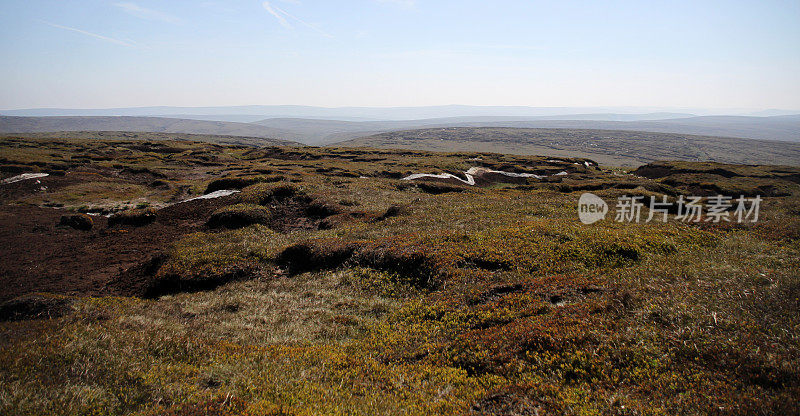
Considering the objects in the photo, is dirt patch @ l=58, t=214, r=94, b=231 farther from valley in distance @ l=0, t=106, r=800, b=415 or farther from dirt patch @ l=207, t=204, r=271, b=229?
dirt patch @ l=207, t=204, r=271, b=229

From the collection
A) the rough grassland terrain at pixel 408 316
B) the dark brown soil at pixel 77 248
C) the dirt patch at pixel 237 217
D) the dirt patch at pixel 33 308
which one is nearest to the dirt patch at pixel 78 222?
the dark brown soil at pixel 77 248

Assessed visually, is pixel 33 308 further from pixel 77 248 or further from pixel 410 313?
pixel 77 248

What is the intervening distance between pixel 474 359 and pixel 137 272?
20038 millimetres

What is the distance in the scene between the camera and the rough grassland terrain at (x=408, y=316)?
7.22 metres

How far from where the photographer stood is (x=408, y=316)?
12.8m

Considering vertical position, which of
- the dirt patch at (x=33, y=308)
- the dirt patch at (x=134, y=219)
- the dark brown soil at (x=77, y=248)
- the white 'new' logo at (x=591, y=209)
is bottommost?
the dark brown soil at (x=77, y=248)

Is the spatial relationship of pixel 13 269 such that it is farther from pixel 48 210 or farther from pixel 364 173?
pixel 364 173

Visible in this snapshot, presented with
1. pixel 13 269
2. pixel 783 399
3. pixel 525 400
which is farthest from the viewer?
pixel 13 269

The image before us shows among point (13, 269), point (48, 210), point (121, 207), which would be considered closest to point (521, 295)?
point (13, 269)

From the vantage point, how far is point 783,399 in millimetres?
5957

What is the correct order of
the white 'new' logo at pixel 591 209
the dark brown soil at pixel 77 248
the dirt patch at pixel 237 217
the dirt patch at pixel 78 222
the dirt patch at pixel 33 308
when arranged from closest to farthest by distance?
the dirt patch at pixel 33 308 < the dark brown soil at pixel 77 248 < the white 'new' logo at pixel 591 209 < the dirt patch at pixel 237 217 < the dirt patch at pixel 78 222

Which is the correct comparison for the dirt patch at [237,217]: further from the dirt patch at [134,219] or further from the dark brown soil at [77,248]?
the dirt patch at [134,219]

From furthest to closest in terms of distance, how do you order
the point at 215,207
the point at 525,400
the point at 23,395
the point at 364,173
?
the point at 364,173 → the point at 215,207 → the point at 525,400 → the point at 23,395

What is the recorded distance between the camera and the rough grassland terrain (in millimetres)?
7219
